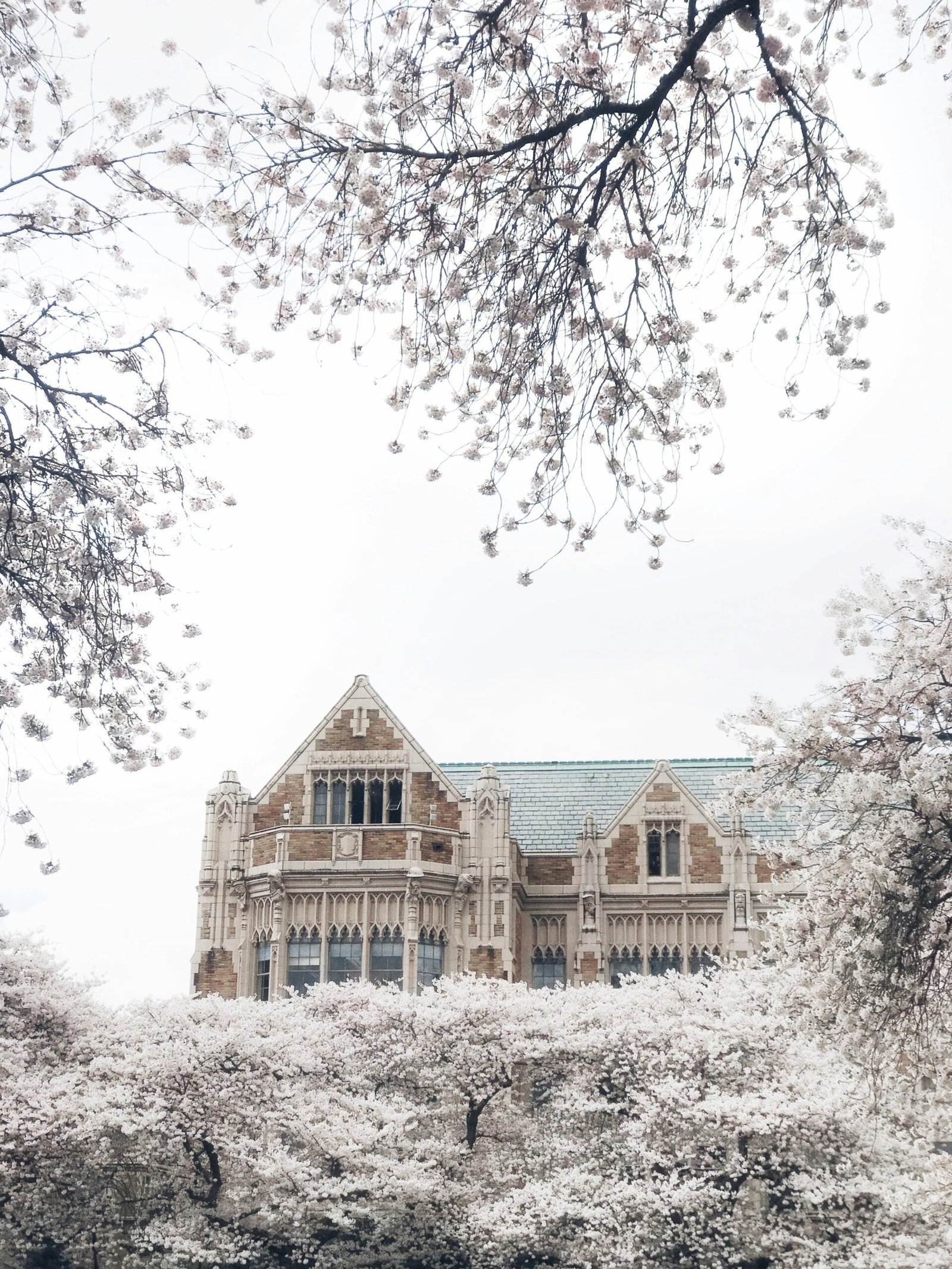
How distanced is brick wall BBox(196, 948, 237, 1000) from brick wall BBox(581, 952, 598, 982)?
760 centimetres

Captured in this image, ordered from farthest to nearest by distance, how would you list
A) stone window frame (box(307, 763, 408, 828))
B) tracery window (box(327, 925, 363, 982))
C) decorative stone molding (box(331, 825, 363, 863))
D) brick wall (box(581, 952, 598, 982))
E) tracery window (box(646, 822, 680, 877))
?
tracery window (box(646, 822, 680, 877)), brick wall (box(581, 952, 598, 982)), stone window frame (box(307, 763, 408, 828)), decorative stone molding (box(331, 825, 363, 863)), tracery window (box(327, 925, 363, 982))

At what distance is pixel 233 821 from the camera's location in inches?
1275

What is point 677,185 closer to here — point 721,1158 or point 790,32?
point 790,32

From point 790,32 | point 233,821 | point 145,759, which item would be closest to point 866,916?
point 145,759

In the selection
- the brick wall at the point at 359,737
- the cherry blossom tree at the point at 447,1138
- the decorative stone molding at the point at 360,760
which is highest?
the brick wall at the point at 359,737

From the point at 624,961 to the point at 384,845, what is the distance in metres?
6.29

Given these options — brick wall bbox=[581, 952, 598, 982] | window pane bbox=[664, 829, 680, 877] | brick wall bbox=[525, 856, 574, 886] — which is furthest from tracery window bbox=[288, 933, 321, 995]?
window pane bbox=[664, 829, 680, 877]

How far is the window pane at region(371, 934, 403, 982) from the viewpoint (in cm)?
3050

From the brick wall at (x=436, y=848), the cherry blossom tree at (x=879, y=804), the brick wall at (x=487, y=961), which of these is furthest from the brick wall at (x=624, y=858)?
the cherry blossom tree at (x=879, y=804)

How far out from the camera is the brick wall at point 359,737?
32.2 meters

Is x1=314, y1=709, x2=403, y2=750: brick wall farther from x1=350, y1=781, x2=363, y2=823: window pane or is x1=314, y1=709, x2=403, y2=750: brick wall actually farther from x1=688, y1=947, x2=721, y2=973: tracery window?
x1=688, y1=947, x2=721, y2=973: tracery window

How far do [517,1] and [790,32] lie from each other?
2.42m

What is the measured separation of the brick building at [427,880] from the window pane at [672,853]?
39mm

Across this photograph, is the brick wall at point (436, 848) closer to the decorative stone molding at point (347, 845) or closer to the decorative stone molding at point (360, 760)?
the decorative stone molding at point (347, 845)
